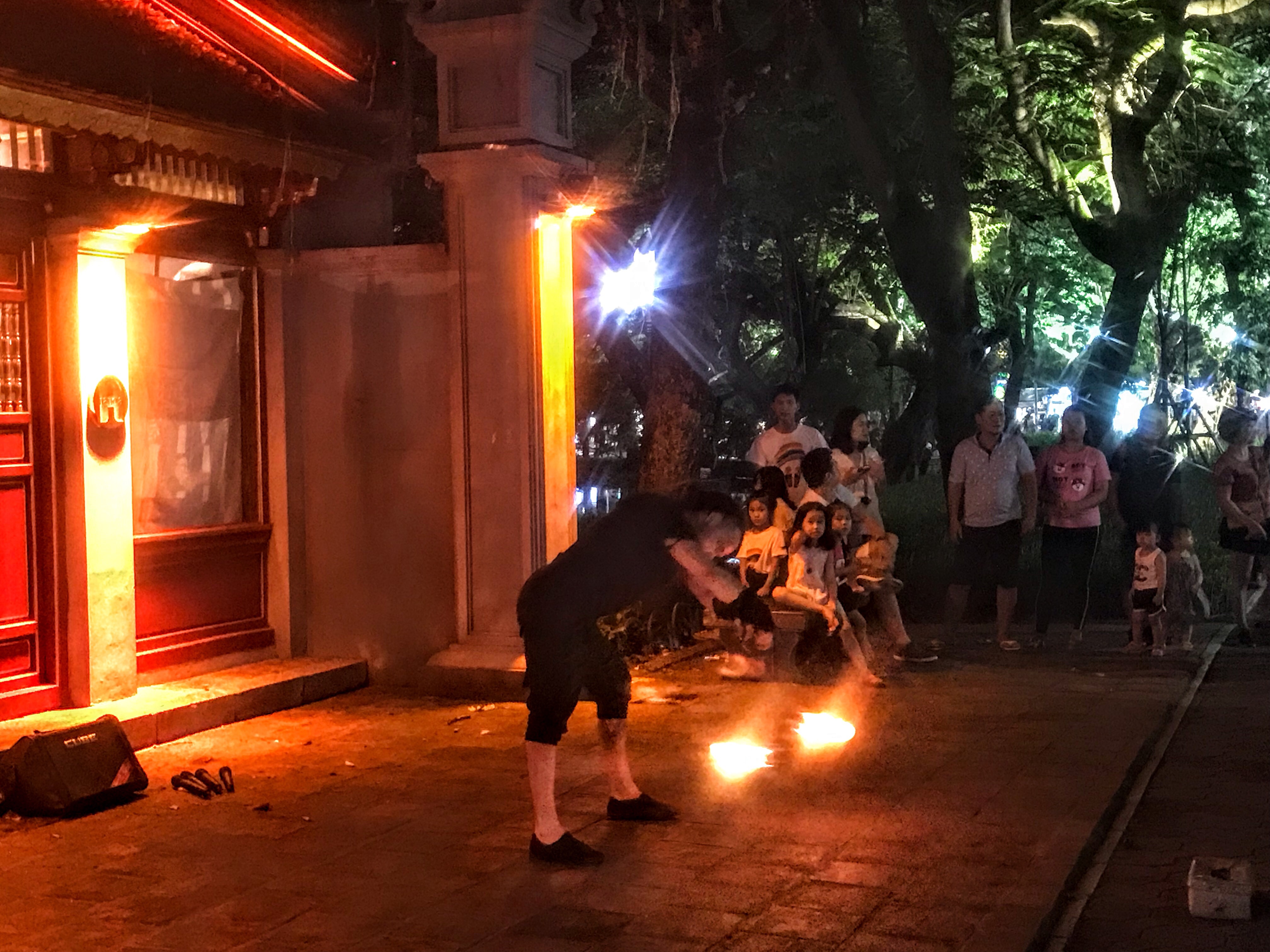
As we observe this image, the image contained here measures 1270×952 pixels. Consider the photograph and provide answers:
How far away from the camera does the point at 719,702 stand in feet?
33.9

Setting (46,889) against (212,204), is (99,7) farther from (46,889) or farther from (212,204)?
(46,889)

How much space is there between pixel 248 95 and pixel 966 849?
6.11 metres

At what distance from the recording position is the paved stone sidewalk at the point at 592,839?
5680 mm

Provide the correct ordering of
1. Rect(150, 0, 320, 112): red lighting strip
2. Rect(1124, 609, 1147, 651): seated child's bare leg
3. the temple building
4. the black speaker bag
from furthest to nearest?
Rect(1124, 609, 1147, 651): seated child's bare leg < Rect(150, 0, 320, 112): red lighting strip < the temple building < the black speaker bag

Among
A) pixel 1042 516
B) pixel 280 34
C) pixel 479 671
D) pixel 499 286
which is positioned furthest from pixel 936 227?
pixel 479 671

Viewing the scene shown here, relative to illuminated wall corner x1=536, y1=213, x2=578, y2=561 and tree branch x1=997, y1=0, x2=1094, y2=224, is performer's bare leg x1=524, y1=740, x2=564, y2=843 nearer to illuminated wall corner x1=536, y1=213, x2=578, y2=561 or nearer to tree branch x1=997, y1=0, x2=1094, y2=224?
illuminated wall corner x1=536, y1=213, x2=578, y2=561

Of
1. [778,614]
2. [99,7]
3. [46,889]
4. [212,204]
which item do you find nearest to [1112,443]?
[778,614]

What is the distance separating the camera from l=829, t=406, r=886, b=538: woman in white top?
37.7 ft

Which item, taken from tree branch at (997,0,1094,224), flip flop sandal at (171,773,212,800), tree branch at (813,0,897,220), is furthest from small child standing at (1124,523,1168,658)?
tree branch at (997,0,1094,224)

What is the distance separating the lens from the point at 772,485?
11.2 metres

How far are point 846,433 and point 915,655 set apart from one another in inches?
68.7

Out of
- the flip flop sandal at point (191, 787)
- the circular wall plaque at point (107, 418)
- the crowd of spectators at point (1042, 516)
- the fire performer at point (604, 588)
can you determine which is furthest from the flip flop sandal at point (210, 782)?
the crowd of spectators at point (1042, 516)

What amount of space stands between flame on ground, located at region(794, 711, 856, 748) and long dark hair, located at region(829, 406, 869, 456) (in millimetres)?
2543

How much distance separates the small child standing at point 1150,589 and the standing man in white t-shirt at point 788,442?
2.51 m
